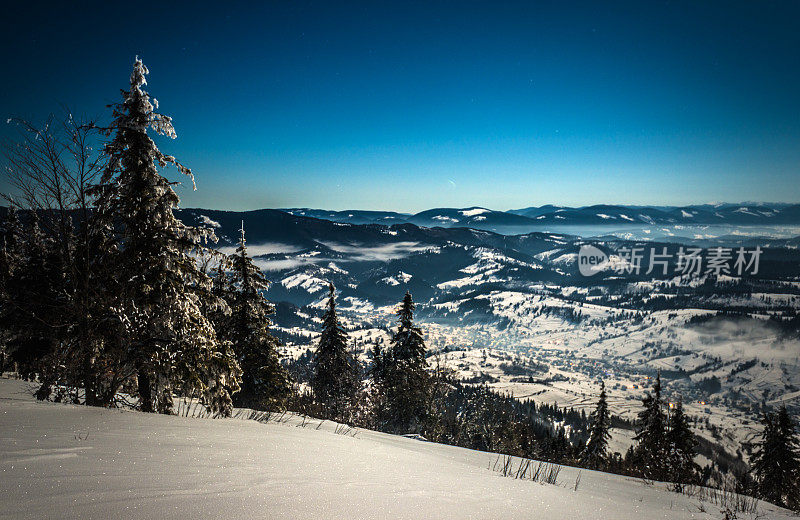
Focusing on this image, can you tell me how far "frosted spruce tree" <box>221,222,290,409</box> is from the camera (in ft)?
62.0

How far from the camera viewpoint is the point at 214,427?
5508 millimetres

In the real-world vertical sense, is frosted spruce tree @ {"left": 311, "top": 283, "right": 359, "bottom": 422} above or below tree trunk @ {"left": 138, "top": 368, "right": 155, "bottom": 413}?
below

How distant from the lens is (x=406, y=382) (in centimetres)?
2720

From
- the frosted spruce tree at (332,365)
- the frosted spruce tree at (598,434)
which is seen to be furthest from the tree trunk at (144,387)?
the frosted spruce tree at (598,434)

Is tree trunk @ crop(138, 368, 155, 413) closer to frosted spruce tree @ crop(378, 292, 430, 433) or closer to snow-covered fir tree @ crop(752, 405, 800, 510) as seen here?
frosted spruce tree @ crop(378, 292, 430, 433)

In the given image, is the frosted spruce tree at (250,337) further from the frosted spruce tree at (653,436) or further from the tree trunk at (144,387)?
the frosted spruce tree at (653,436)

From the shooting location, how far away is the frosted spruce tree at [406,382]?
27266mm

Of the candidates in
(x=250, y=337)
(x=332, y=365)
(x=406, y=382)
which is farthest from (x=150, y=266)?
(x=406, y=382)

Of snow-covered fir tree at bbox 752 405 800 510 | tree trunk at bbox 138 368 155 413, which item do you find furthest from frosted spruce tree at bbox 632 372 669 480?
tree trunk at bbox 138 368 155 413

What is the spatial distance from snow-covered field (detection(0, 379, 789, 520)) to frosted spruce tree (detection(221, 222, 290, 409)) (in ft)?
46.7

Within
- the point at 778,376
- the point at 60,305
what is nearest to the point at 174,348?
the point at 60,305

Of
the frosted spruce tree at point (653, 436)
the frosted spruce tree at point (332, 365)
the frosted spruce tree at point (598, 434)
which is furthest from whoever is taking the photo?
the frosted spruce tree at point (598, 434)

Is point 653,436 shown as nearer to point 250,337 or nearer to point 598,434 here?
point 598,434

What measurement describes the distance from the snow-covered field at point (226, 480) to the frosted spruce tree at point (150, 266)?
4502 millimetres
